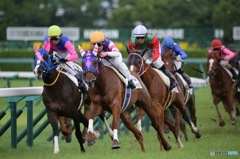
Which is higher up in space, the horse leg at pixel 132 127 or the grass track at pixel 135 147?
the horse leg at pixel 132 127

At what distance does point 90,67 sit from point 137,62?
1.55 metres

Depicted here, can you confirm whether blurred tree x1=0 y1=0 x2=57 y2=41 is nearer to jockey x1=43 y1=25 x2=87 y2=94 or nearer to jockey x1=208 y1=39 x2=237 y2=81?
jockey x1=208 y1=39 x2=237 y2=81

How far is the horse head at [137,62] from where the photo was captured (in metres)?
12.6

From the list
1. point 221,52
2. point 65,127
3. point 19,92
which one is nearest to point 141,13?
point 221,52

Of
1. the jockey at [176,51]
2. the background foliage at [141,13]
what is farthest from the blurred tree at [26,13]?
the jockey at [176,51]

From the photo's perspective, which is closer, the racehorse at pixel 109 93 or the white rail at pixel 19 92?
the racehorse at pixel 109 93

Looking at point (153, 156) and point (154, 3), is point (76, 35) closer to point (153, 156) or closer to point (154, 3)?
point (154, 3)

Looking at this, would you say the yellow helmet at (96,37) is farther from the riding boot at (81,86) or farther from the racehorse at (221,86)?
the racehorse at (221,86)

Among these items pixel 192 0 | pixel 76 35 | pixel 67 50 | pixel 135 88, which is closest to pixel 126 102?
pixel 135 88

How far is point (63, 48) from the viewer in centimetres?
1293

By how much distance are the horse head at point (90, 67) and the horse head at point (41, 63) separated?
603mm

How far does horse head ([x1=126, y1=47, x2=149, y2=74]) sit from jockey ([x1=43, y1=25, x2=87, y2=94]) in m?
0.77

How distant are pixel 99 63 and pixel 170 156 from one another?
1.76 metres

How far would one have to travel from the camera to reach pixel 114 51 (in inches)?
475
